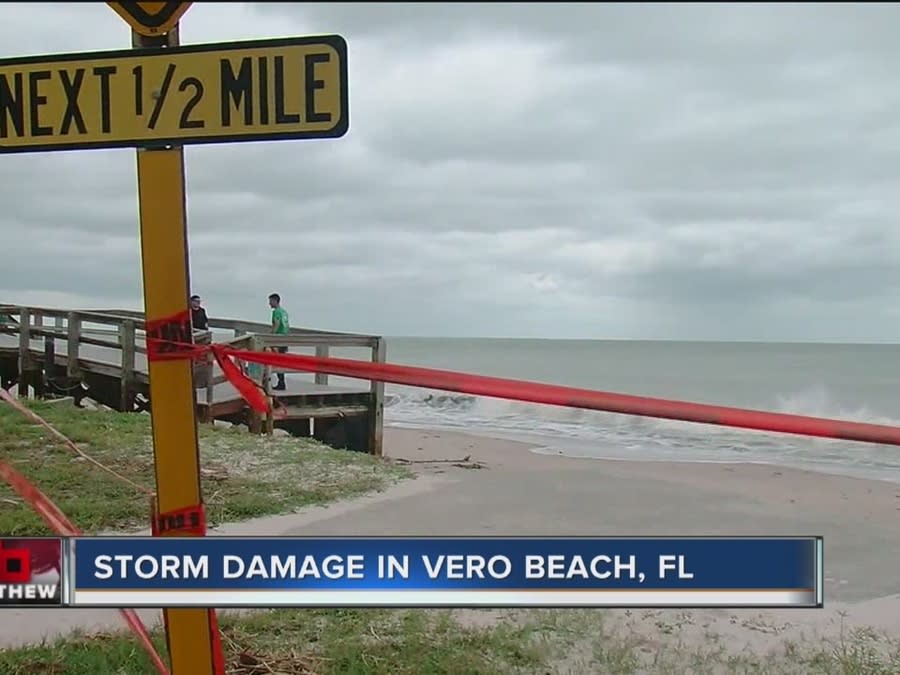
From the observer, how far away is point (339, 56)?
2.14 meters

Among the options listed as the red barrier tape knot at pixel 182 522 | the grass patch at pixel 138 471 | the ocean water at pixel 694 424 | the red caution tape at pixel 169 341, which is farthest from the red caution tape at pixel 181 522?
the ocean water at pixel 694 424

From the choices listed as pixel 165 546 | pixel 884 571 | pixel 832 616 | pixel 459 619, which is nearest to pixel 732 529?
pixel 884 571

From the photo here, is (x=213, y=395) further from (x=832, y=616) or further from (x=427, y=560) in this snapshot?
(x=427, y=560)

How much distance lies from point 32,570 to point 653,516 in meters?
6.16

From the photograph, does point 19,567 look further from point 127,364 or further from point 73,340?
point 73,340

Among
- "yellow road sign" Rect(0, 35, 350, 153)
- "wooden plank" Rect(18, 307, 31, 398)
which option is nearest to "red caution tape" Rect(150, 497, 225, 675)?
"yellow road sign" Rect(0, 35, 350, 153)

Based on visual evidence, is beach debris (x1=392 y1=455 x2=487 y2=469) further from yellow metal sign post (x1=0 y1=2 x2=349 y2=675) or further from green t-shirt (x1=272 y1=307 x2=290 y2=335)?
yellow metal sign post (x1=0 y1=2 x2=349 y2=675)

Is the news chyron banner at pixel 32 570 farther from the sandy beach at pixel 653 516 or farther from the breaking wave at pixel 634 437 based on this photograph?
the breaking wave at pixel 634 437

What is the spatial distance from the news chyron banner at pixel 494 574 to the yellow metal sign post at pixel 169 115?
291mm

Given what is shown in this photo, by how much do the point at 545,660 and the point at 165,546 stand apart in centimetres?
Answer: 186

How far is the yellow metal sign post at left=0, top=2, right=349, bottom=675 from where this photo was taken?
216 centimetres

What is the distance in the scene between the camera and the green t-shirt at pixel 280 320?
462 inches

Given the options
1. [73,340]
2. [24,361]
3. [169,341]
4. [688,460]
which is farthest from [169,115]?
[24,361]

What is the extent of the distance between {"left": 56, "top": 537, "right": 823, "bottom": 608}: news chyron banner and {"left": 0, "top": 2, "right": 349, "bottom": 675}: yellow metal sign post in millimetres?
291
